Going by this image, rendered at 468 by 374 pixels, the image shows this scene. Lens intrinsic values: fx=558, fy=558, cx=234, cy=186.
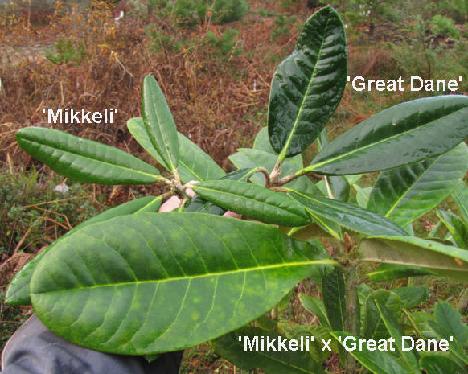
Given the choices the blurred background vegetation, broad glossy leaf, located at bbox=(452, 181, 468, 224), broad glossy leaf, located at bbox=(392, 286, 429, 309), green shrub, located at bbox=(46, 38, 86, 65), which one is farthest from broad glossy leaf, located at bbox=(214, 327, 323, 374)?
green shrub, located at bbox=(46, 38, 86, 65)

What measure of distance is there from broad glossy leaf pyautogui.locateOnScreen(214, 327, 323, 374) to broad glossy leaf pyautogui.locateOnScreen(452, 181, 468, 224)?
349 millimetres

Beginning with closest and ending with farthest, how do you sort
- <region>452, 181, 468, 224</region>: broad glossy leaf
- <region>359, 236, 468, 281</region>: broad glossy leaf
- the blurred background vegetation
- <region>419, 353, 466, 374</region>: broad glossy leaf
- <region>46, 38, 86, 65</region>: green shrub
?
<region>359, 236, 468, 281</region>: broad glossy leaf → <region>419, 353, 466, 374</region>: broad glossy leaf → <region>452, 181, 468, 224</region>: broad glossy leaf → the blurred background vegetation → <region>46, 38, 86, 65</region>: green shrub

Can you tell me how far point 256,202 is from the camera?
1.92 feet

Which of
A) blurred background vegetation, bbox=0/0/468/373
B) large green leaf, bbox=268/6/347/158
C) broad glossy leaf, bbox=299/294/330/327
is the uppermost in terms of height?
large green leaf, bbox=268/6/347/158

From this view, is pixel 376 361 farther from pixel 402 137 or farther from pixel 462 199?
pixel 462 199

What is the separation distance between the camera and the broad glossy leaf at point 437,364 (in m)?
0.74

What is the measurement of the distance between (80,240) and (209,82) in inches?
162

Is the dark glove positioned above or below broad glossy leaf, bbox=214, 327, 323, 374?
above

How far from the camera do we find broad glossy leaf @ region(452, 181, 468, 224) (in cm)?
92

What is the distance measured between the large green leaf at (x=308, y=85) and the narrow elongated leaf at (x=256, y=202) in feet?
0.37

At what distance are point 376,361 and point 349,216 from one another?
205mm

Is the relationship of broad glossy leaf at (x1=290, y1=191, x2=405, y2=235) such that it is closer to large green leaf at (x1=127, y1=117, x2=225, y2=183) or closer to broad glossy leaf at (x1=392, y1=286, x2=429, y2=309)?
large green leaf at (x1=127, y1=117, x2=225, y2=183)

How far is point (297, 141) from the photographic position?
2.23 ft

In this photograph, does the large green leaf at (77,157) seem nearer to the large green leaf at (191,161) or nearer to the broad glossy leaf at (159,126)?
the broad glossy leaf at (159,126)
